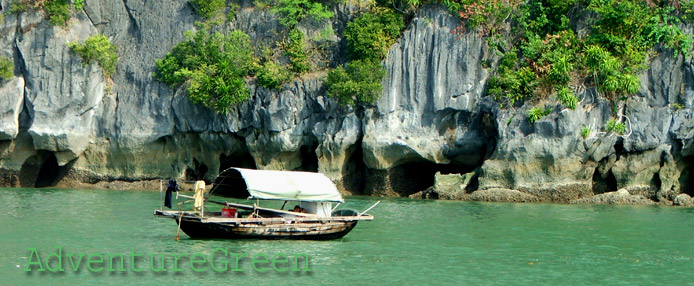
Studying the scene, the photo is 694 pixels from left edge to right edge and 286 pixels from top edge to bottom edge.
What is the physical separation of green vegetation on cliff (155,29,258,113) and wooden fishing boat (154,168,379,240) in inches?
479

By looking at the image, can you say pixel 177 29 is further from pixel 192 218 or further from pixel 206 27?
pixel 192 218

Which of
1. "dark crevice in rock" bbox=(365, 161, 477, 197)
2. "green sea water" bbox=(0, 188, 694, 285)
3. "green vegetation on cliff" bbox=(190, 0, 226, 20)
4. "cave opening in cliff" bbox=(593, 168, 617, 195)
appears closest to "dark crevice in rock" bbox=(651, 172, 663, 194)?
"cave opening in cliff" bbox=(593, 168, 617, 195)

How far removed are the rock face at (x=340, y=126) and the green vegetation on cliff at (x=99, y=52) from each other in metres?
0.34

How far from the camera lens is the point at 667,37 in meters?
30.4

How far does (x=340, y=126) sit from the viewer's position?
108 feet

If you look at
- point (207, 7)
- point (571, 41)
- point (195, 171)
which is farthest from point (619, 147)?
point (207, 7)

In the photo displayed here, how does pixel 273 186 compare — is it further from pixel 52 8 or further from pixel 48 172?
pixel 48 172

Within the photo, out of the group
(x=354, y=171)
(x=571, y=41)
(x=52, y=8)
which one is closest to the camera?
(x=571, y=41)

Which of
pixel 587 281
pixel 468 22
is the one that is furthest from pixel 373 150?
pixel 587 281

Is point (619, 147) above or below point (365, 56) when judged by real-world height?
below

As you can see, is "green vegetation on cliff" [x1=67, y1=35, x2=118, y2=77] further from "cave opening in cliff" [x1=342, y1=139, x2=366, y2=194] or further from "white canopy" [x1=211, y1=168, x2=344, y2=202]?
"white canopy" [x1=211, y1=168, x2=344, y2=202]

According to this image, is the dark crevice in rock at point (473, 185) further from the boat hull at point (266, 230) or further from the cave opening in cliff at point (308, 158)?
the boat hull at point (266, 230)

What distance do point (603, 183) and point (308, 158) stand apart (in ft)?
37.6

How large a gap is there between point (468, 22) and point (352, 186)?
7625 millimetres
